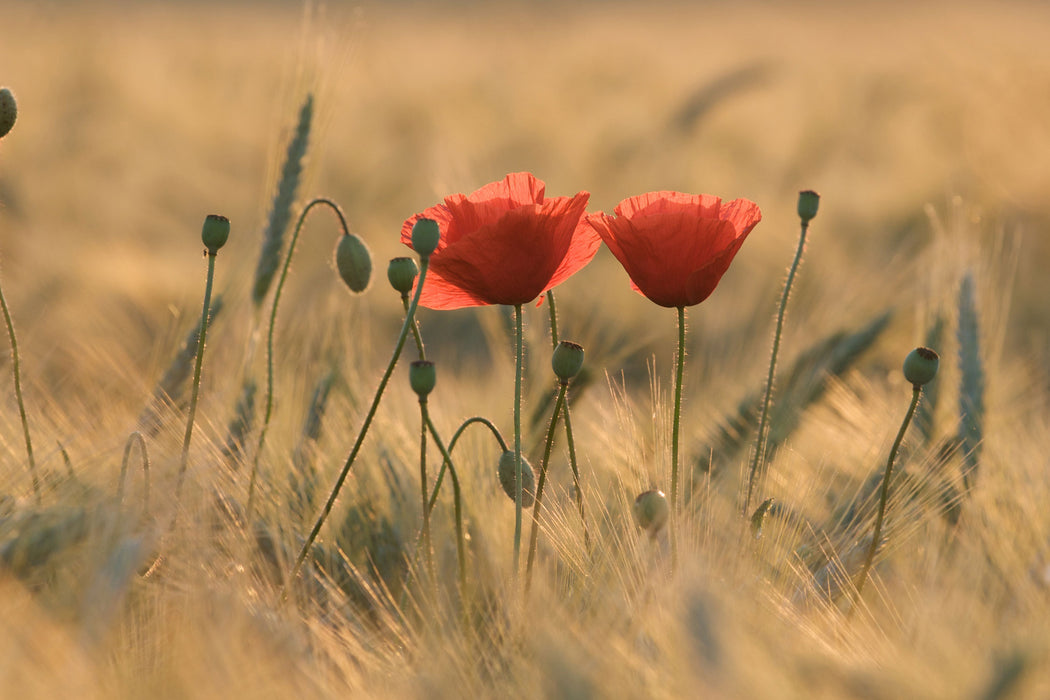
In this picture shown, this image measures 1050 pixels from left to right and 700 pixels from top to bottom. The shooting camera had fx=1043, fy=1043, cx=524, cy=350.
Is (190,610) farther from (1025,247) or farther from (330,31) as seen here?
(1025,247)

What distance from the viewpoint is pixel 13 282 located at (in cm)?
178

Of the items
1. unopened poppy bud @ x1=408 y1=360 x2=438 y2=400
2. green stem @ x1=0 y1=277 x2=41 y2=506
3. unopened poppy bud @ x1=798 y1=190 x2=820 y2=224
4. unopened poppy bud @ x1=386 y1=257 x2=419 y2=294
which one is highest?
unopened poppy bud @ x1=798 y1=190 x2=820 y2=224

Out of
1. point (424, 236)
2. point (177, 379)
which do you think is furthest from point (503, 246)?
point (177, 379)

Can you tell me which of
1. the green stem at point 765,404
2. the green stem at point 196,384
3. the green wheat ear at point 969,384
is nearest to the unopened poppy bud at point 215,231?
the green stem at point 196,384

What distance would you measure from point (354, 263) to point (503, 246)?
0.18m

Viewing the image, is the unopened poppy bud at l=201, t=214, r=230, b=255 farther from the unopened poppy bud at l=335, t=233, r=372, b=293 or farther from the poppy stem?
the poppy stem

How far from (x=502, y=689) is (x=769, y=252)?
7.05 ft

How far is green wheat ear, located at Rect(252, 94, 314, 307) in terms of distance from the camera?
0.95 m

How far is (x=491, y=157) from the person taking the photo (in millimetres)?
3281

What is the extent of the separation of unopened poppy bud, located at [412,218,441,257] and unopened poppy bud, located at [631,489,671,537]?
208mm

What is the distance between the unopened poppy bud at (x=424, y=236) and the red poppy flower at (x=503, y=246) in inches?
1.1

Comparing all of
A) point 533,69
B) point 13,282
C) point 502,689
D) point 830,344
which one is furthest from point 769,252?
point 533,69

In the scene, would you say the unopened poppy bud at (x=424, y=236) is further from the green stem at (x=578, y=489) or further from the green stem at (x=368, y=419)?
the green stem at (x=578, y=489)

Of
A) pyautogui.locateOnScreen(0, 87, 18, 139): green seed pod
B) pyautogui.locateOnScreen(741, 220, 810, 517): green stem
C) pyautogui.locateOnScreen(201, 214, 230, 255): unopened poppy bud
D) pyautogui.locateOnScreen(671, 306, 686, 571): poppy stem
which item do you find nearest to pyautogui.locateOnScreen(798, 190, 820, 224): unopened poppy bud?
pyautogui.locateOnScreen(741, 220, 810, 517): green stem
